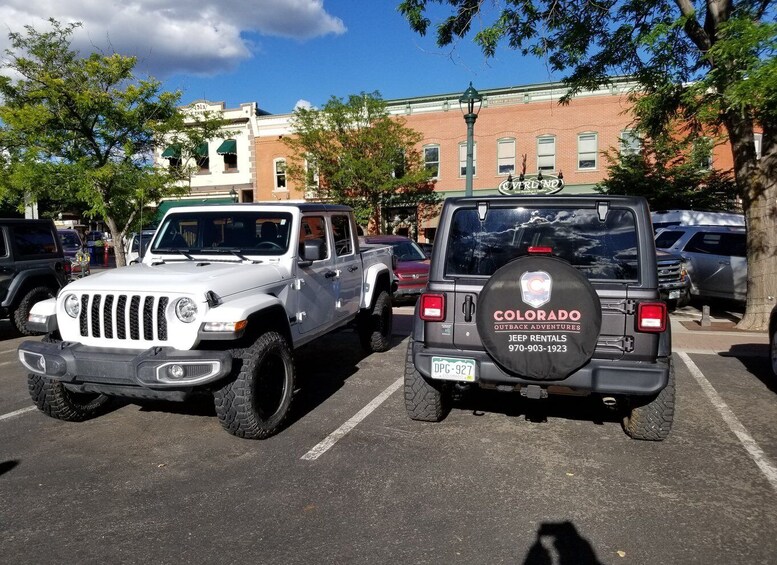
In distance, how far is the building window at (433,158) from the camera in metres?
29.1

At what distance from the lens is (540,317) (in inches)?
156

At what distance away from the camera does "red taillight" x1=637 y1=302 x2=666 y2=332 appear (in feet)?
13.0

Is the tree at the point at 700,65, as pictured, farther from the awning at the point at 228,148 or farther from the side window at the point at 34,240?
the awning at the point at 228,148

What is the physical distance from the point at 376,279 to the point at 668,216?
13.6m

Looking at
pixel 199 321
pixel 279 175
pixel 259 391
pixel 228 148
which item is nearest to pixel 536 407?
pixel 259 391

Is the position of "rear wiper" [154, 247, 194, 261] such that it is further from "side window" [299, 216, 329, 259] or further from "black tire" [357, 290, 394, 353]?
"black tire" [357, 290, 394, 353]

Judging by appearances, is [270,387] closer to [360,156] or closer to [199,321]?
[199,321]

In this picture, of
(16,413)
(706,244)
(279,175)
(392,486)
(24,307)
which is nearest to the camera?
(392,486)

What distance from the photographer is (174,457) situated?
4.39 meters

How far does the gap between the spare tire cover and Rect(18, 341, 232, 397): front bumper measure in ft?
6.29

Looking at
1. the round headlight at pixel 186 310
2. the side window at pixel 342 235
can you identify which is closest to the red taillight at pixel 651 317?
the round headlight at pixel 186 310

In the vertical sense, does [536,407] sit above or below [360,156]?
below

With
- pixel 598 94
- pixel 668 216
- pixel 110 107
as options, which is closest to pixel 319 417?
pixel 110 107

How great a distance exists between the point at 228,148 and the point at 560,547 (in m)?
32.3
